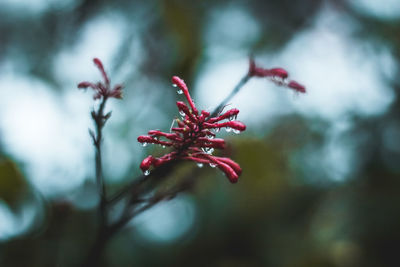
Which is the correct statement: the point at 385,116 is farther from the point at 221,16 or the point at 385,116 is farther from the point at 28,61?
the point at 28,61

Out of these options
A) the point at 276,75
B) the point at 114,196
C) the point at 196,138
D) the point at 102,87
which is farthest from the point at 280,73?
the point at 114,196

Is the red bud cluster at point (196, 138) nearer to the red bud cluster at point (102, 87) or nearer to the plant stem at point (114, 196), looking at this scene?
the plant stem at point (114, 196)

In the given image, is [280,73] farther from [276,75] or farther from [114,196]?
[114,196]

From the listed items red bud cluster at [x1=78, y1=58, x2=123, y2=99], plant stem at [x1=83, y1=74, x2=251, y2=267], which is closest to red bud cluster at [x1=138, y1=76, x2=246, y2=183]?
plant stem at [x1=83, y1=74, x2=251, y2=267]

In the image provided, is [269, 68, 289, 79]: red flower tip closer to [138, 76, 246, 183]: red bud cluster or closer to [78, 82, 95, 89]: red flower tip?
[138, 76, 246, 183]: red bud cluster

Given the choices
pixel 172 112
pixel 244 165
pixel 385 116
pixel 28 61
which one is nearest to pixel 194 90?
pixel 172 112

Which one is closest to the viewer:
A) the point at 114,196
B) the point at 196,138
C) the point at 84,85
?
the point at 196,138
